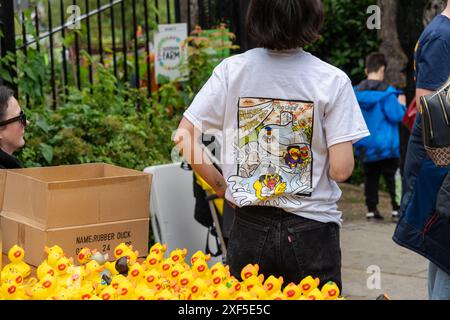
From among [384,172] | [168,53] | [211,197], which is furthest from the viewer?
[384,172]

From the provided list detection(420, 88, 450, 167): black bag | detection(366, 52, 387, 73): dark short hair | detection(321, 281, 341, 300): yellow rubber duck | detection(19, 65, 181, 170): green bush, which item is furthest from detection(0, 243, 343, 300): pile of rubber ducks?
detection(366, 52, 387, 73): dark short hair

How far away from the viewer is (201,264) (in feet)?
8.98

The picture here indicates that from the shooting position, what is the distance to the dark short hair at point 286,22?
2883 millimetres

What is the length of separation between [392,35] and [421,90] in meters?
6.82

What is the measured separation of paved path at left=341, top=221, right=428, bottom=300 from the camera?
585 centimetres

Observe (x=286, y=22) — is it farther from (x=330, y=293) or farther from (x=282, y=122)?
(x=330, y=293)

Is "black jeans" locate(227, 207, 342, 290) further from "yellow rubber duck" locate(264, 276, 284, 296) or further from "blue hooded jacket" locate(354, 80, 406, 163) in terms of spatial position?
"blue hooded jacket" locate(354, 80, 406, 163)

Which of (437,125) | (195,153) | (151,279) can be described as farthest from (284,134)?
(151,279)

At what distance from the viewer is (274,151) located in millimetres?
2977

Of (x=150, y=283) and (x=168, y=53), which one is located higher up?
(x=168, y=53)

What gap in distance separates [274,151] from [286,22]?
0.46 metres

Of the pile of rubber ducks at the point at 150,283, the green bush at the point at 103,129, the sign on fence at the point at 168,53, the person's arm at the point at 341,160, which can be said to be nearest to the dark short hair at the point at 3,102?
the pile of rubber ducks at the point at 150,283
